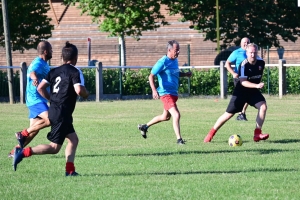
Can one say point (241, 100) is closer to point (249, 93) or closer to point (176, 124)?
point (249, 93)

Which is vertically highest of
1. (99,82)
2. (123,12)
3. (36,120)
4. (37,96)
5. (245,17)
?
(123,12)

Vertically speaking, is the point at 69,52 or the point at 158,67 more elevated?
the point at 69,52

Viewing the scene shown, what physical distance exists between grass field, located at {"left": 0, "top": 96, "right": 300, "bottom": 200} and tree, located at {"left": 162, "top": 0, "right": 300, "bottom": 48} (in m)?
21.3

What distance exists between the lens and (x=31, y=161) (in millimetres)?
11344

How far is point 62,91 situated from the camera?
373 inches


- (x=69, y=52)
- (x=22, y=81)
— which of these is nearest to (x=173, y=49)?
(x=69, y=52)

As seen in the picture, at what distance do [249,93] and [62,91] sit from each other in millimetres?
5301

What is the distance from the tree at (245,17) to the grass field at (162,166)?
2134cm

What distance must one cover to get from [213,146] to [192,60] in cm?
2455

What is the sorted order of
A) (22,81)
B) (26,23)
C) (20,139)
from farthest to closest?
(26,23) < (22,81) < (20,139)

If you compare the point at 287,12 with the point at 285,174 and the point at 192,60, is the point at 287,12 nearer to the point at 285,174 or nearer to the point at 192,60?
the point at 192,60

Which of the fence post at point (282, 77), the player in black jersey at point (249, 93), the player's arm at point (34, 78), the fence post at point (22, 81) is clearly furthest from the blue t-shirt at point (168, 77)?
the fence post at point (282, 77)

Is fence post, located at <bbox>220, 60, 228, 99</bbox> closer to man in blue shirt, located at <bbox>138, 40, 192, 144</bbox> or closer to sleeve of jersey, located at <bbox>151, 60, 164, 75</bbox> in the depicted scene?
man in blue shirt, located at <bbox>138, 40, 192, 144</bbox>

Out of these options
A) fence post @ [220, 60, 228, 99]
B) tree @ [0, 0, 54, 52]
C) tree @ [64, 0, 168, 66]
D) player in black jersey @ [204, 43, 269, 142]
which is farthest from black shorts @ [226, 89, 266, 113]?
tree @ [0, 0, 54, 52]
